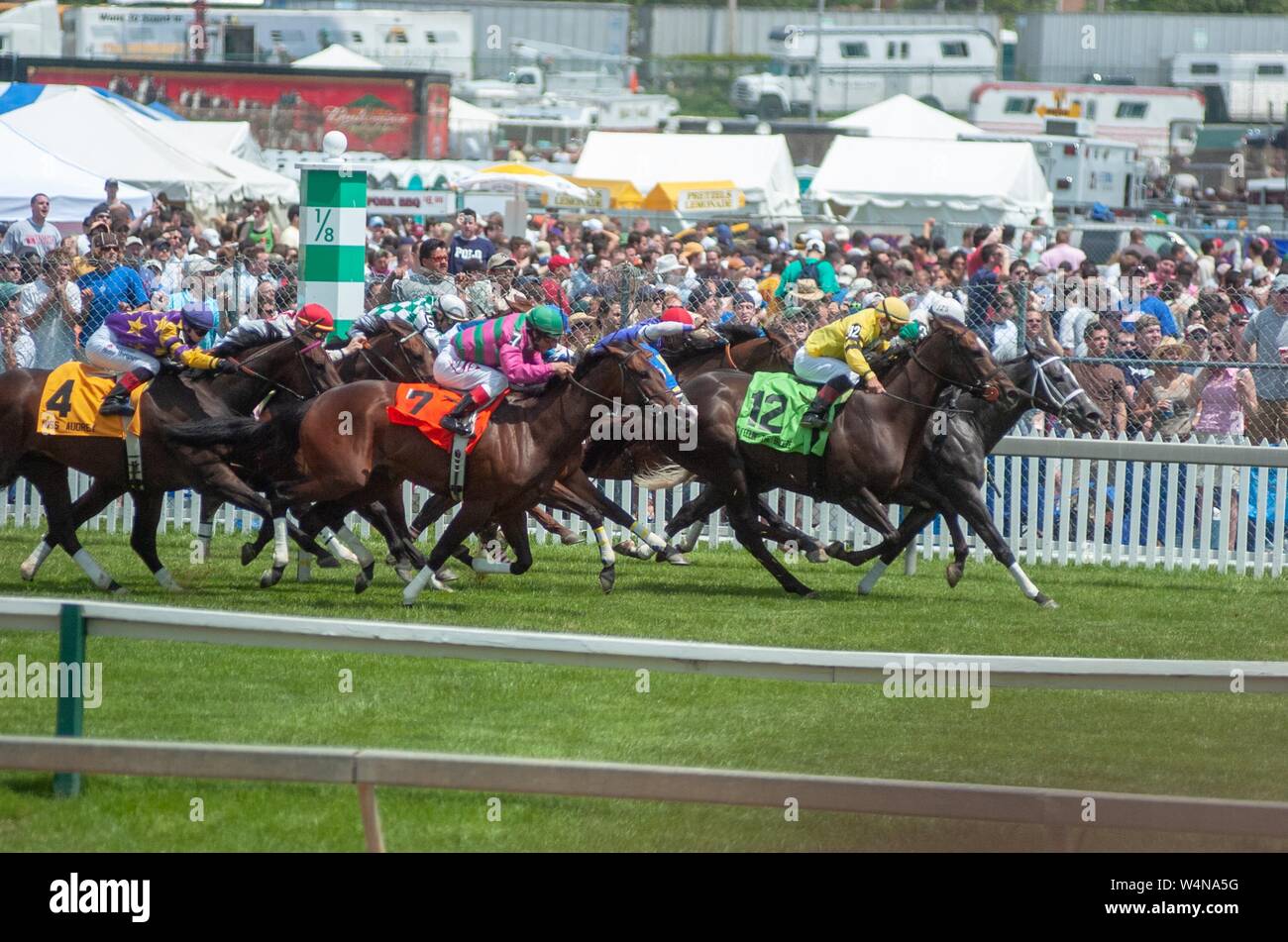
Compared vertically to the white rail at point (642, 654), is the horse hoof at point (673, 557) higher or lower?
lower

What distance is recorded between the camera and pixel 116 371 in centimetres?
1181

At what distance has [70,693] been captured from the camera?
679 centimetres

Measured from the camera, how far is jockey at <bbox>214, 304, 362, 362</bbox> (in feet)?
39.5

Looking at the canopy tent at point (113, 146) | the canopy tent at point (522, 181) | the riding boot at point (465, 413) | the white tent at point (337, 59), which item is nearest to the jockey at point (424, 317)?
the riding boot at point (465, 413)

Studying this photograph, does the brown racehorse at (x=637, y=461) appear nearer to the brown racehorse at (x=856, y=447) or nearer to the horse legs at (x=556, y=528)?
the horse legs at (x=556, y=528)

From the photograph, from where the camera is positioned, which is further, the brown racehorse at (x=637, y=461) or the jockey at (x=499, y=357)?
the brown racehorse at (x=637, y=461)

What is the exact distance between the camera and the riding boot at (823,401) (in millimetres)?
12391

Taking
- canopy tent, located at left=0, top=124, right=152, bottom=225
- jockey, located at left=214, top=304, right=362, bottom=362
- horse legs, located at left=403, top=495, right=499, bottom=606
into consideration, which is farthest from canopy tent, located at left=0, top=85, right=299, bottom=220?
horse legs, located at left=403, top=495, right=499, bottom=606

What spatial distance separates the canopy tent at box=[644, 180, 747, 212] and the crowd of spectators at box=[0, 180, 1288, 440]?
433 inches

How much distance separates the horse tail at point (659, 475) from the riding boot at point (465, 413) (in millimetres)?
1979

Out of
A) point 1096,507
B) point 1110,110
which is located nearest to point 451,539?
point 1096,507

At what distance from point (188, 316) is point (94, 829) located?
6.11 metres

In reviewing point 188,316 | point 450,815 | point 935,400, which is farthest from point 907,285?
point 450,815

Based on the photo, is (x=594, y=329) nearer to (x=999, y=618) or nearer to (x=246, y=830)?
(x=999, y=618)
